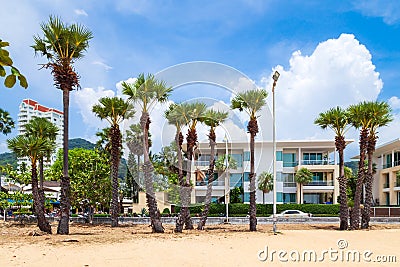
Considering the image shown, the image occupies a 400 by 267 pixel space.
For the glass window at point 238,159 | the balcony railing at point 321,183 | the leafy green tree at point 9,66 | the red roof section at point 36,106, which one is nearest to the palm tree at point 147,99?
the leafy green tree at point 9,66

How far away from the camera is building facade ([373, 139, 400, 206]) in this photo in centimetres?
4958

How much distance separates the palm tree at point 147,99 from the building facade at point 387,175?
34407 mm

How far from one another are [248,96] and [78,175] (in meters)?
16.8

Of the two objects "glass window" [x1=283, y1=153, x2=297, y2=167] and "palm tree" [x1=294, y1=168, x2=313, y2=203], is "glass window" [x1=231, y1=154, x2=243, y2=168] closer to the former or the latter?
"palm tree" [x1=294, y1=168, x2=313, y2=203]

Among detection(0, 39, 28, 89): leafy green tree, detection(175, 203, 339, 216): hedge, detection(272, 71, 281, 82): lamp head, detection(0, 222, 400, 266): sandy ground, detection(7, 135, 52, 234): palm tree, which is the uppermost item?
detection(272, 71, 281, 82): lamp head

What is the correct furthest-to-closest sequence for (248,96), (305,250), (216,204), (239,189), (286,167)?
(286,167)
(239,189)
(216,204)
(248,96)
(305,250)

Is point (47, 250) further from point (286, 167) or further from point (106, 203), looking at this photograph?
point (286, 167)

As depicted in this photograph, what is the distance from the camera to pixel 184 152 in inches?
1099

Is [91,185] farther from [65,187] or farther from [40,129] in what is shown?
[65,187]

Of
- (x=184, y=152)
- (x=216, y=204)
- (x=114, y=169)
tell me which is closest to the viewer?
(x=184, y=152)

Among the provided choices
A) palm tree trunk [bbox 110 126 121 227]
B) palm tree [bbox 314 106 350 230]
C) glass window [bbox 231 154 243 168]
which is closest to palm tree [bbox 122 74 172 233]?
palm tree trunk [bbox 110 126 121 227]

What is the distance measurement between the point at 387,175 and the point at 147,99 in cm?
4206

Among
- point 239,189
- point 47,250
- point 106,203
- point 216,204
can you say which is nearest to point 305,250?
point 47,250

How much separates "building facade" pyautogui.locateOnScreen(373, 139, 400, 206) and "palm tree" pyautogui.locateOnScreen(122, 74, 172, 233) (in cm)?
3441
